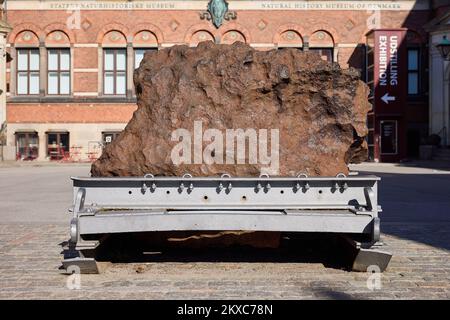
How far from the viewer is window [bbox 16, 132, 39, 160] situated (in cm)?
2870

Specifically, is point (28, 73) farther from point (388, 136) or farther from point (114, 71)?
point (388, 136)

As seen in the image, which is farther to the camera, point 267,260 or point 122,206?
point 267,260

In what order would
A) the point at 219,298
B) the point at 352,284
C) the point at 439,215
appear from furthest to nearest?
the point at 439,215 < the point at 352,284 < the point at 219,298

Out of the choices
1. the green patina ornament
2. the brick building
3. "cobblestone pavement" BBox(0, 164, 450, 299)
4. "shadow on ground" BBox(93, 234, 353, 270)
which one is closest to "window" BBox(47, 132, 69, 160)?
the brick building

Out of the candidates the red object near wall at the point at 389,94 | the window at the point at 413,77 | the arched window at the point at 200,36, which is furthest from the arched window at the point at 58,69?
the window at the point at 413,77

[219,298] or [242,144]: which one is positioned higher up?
[242,144]

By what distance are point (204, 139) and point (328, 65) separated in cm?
151

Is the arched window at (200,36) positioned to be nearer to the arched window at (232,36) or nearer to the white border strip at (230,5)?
the arched window at (232,36)

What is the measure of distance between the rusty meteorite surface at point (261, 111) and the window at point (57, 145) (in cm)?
2460

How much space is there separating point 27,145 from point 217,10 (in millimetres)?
13145
